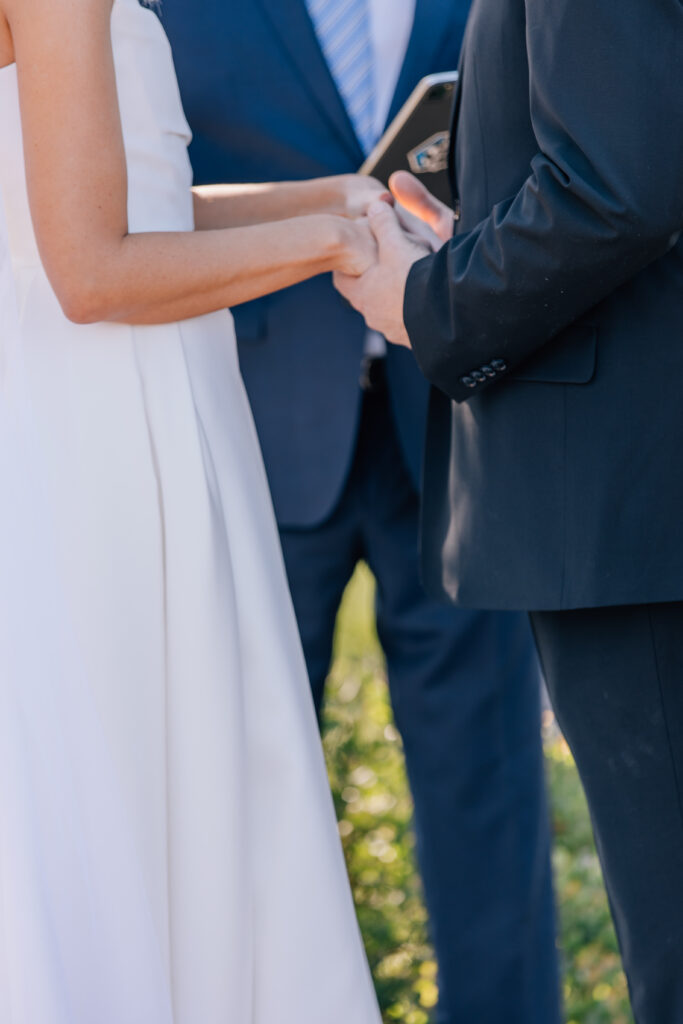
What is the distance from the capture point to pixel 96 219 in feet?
4.50

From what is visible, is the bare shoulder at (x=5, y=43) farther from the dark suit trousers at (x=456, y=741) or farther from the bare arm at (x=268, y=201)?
the dark suit trousers at (x=456, y=741)

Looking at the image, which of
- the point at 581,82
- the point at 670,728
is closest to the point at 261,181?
the point at 581,82

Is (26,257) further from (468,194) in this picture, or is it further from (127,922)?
(127,922)

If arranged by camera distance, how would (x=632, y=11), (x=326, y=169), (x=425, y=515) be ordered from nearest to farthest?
(x=632, y=11) → (x=425, y=515) → (x=326, y=169)

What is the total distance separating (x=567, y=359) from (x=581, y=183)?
0.22 m

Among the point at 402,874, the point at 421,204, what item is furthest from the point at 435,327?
the point at 402,874

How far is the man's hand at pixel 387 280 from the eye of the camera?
1605 mm

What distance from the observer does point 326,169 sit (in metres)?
2.00

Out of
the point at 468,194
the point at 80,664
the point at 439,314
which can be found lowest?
the point at 80,664

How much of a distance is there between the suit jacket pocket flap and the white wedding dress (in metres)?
0.44

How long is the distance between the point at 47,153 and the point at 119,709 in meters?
0.66

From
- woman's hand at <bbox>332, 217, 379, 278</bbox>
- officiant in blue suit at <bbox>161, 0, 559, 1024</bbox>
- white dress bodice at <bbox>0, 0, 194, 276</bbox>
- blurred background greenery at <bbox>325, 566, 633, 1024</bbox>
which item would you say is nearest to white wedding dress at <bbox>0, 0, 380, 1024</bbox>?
white dress bodice at <bbox>0, 0, 194, 276</bbox>

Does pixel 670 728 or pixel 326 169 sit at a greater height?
pixel 326 169

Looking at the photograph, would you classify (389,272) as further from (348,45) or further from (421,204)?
(348,45)
